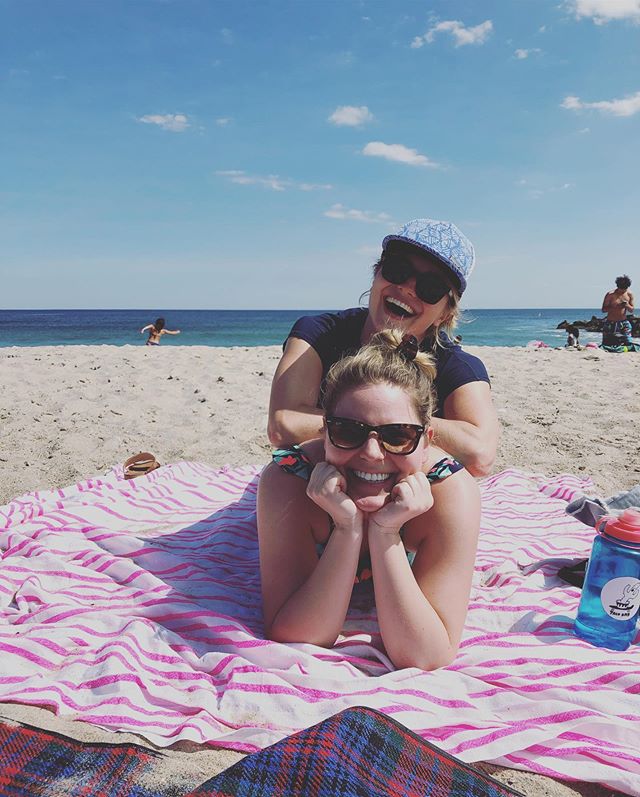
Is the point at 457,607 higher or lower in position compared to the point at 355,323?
lower

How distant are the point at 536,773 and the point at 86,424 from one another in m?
5.35

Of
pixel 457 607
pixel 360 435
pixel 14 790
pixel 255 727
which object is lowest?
pixel 255 727

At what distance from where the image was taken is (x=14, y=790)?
133cm

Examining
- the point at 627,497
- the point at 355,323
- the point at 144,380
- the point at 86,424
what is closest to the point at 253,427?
the point at 86,424

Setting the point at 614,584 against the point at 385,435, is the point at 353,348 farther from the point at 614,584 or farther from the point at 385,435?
the point at 614,584

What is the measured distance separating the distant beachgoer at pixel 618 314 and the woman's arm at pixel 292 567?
12.8m

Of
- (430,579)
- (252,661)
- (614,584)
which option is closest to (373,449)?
(430,579)

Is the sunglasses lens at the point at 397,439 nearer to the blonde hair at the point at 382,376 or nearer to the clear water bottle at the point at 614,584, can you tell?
the blonde hair at the point at 382,376

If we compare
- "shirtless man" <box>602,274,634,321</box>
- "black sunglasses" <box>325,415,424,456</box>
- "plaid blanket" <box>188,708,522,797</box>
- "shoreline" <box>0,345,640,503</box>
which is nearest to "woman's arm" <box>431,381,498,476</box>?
"black sunglasses" <box>325,415,424,456</box>

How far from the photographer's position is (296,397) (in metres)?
2.99

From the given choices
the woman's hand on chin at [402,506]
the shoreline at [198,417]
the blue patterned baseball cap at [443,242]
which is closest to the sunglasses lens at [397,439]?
the woman's hand on chin at [402,506]

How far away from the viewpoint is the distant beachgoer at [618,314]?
13367mm

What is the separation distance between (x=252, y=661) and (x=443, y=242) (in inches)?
81.9

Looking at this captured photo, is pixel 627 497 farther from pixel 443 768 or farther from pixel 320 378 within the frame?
pixel 443 768
